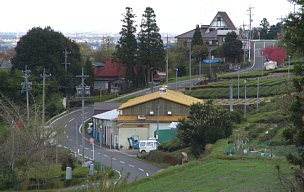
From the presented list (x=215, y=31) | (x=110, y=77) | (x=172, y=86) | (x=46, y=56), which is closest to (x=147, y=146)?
(x=46, y=56)

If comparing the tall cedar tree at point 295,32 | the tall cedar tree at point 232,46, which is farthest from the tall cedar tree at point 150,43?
the tall cedar tree at point 295,32

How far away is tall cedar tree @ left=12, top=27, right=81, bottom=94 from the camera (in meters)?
58.5

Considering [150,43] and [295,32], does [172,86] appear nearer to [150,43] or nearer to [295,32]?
[150,43]

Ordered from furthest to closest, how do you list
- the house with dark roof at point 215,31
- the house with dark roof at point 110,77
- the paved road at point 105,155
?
the house with dark roof at point 215,31
the house with dark roof at point 110,77
the paved road at point 105,155

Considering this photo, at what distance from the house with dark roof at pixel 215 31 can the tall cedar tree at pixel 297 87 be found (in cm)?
7070

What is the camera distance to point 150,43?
211ft

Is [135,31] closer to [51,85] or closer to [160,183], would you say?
[51,85]

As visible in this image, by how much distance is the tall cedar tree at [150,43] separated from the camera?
6444 cm

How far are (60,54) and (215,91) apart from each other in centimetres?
1401

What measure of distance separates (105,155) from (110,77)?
37003 mm

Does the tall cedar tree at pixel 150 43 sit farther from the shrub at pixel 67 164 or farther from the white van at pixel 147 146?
the shrub at pixel 67 164

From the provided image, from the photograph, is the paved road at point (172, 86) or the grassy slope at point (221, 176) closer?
the grassy slope at point (221, 176)

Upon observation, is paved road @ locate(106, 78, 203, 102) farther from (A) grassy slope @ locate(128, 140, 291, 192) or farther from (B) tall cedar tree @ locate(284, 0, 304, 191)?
(B) tall cedar tree @ locate(284, 0, 304, 191)

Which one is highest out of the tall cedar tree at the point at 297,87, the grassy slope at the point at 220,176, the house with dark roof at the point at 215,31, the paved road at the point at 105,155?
the house with dark roof at the point at 215,31
